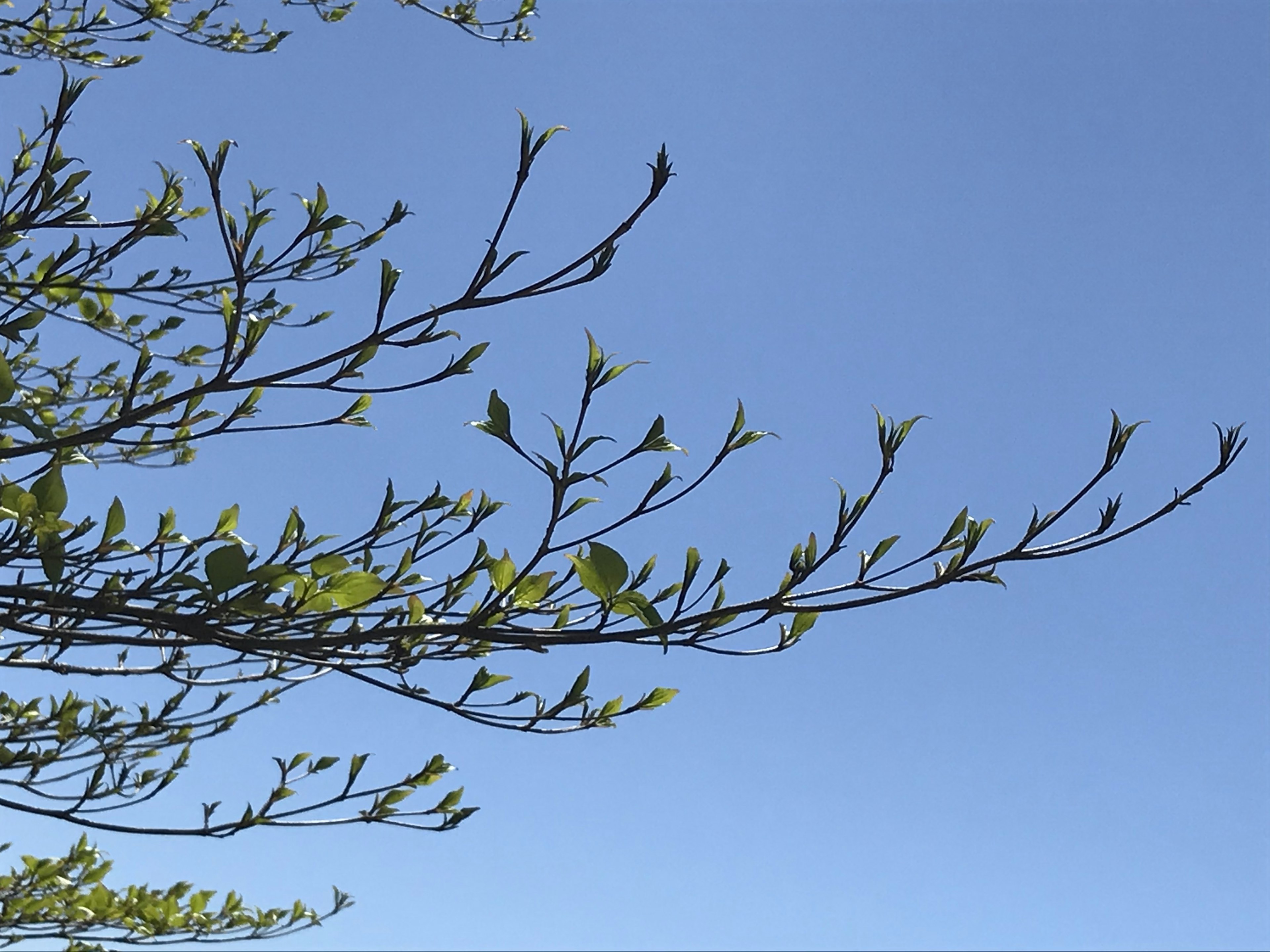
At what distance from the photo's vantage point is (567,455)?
169 cm

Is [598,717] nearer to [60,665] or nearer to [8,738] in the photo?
[60,665]

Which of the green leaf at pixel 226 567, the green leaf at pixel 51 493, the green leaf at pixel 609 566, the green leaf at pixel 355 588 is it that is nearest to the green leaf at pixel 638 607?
the green leaf at pixel 609 566

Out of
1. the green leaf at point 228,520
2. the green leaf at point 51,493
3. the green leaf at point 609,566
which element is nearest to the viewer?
the green leaf at point 609,566

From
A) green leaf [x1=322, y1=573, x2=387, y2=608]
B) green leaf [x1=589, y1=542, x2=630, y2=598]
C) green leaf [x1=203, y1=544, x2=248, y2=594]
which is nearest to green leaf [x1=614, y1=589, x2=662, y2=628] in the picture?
green leaf [x1=589, y1=542, x2=630, y2=598]

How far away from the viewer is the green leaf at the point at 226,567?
1.70 m

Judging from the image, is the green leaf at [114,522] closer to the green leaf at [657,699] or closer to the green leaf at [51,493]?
the green leaf at [51,493]

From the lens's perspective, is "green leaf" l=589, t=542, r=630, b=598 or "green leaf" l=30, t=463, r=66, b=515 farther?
"green leaf" l=30, t=463, r=66, b=515

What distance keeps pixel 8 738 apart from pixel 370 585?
1698 millimetres

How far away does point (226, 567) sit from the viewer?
171 cm

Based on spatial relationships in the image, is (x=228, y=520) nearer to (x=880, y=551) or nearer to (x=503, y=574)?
(x=503, y=574)

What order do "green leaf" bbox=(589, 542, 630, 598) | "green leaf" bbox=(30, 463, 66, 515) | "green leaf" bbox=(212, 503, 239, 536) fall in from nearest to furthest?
"green leaf" bbox=(589, 542, 630, 598), "green leaf" bbox=(30, 463, 66, 515), "green leaf" bbox=(212, 503, 239, 536)

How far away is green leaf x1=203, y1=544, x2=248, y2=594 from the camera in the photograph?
170 cm

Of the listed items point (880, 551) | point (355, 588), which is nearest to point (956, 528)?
point (880, 551)

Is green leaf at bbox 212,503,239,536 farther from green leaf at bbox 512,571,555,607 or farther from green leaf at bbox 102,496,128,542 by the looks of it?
green leaf at bbox 512,571,555,607
